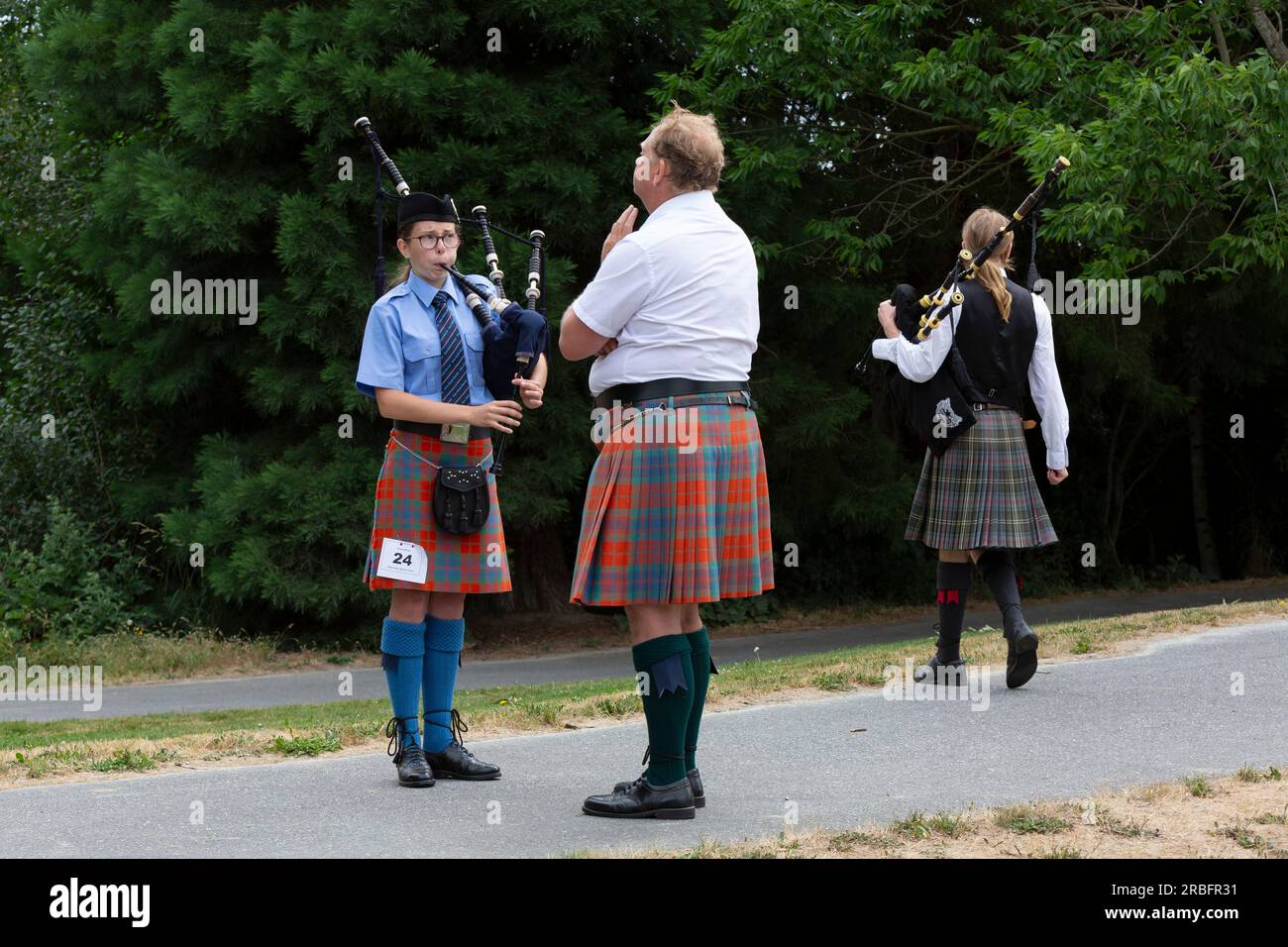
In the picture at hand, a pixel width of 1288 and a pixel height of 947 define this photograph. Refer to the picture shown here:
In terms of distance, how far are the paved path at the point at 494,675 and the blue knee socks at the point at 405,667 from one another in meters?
5.51

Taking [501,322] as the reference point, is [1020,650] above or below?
below

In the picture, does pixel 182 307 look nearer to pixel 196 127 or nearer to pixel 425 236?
pixel 196 127

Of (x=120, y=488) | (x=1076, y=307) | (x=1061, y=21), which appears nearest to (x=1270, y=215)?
(x=1061, y=21)

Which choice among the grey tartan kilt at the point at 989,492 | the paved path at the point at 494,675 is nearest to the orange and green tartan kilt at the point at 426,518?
the grey tartan kilt at the point at 989,492

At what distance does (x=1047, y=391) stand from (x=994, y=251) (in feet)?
2.37

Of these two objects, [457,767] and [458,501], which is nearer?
[458,501]

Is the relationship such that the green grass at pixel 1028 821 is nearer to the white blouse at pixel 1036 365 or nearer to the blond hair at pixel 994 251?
the white blouse at pixel 1036 365

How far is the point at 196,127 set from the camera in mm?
13852

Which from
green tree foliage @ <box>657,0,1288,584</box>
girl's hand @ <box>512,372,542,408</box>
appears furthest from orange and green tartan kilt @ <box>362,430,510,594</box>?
green tree foliage @ <box>657,0,1288,584</box>

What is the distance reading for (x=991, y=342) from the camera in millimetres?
7238

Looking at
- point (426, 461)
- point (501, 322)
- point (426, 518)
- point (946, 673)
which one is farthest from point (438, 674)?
point (946, 673)

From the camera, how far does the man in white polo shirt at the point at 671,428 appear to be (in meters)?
4.88

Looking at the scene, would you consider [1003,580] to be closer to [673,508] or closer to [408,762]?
[673,508]

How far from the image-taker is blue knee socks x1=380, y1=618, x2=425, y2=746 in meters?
5.73
